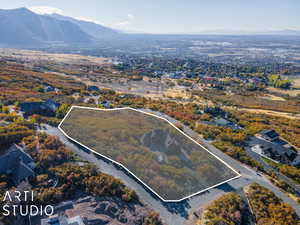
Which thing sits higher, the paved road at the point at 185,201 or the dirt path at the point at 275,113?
the paved road at the point at 185,201

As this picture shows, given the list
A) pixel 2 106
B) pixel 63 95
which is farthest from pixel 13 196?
pixel 63 95

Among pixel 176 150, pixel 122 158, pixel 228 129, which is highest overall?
pixel 176 150

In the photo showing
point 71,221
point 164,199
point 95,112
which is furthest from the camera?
point 95,112

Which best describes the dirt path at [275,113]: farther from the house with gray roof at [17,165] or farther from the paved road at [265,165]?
the house with gray roof at [17,165]

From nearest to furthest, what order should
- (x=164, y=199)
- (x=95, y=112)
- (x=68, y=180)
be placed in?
(x=164, y=199) < (x=68, y=180) < (x=95, y=112)

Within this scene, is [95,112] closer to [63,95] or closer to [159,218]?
[159,218]

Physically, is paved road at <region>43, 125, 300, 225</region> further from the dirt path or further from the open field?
the open field

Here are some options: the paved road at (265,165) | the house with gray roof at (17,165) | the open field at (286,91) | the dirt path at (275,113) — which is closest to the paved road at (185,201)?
the paved road at (265,165)

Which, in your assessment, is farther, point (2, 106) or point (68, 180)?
point (2, 106)

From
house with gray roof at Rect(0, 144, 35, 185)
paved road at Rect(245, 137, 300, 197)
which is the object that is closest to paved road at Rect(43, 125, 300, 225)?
paved road at Rect(245, 137, 300, 197)
